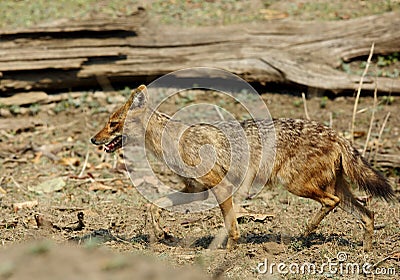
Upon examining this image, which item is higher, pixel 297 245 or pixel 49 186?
pixel 297 245

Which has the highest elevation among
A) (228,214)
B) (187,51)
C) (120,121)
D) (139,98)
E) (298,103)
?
(139,98)

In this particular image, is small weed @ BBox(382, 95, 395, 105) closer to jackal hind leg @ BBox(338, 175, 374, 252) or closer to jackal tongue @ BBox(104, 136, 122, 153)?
jackal hind leg @ BBox(338, 175, 374, 252)

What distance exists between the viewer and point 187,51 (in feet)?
38.3

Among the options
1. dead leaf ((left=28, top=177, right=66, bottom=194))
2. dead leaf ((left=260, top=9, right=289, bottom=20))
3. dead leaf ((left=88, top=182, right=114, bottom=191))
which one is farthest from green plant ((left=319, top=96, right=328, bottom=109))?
dead leaf ((left=28, top=177, right=66, bottom=194))

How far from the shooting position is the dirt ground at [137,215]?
3626mm

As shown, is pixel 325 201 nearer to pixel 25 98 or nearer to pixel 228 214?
pixel 228 214

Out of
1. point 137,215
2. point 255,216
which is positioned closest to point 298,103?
point 255,216

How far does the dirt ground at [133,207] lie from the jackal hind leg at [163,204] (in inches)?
5.8

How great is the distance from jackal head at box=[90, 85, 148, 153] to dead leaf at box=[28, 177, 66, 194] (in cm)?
211

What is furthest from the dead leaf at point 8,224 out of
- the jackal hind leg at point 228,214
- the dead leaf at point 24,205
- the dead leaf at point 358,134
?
the dead leaf at point 358,134

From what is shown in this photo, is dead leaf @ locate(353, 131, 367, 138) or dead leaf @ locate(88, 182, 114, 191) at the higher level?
dead leaf @ locate(353, 131, 367, 138)

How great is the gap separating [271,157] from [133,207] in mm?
2050

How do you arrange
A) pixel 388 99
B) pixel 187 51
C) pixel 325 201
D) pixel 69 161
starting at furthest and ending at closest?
pixel 187 51, pixel 388 99, pixel 69 161, pixel 325 201

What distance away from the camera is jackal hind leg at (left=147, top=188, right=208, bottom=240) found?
718 cm
